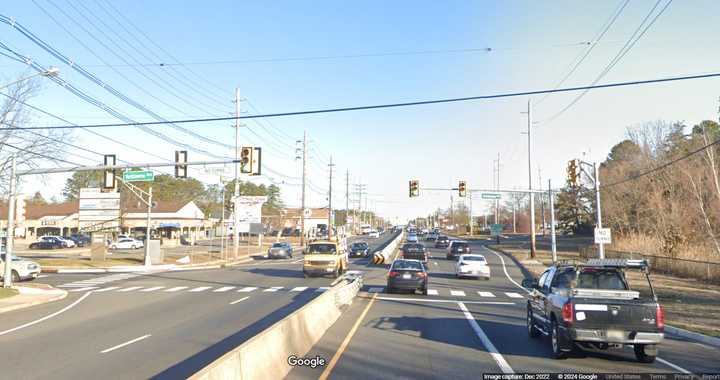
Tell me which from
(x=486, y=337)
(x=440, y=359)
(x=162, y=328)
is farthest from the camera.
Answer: (x=162, y=328)

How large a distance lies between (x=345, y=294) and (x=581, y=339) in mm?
10538

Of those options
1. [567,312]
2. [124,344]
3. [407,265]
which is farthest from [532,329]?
[407,265]

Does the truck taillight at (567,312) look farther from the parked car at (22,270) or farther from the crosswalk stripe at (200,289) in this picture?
the parked car at (22,270)

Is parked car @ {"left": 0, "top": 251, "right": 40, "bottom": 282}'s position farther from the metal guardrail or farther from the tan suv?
the metal guardrail

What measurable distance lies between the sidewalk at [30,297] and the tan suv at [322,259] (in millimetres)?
12508

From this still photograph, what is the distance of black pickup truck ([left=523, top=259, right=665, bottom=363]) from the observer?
33.8ft

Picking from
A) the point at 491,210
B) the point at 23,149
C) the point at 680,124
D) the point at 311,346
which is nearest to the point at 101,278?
the point at 23,149

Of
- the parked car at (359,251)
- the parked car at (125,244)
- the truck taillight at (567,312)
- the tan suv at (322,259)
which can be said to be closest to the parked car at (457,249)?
the parked car at (359,251)

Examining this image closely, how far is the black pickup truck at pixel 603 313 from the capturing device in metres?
10.3

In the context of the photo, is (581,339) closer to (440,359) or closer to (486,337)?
(440,359)

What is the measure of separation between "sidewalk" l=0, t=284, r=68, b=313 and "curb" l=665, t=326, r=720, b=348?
21.2 meters

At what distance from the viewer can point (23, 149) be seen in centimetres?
3678

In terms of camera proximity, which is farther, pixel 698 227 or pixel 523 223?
pixel 523 223

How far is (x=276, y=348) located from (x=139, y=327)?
7984mm
